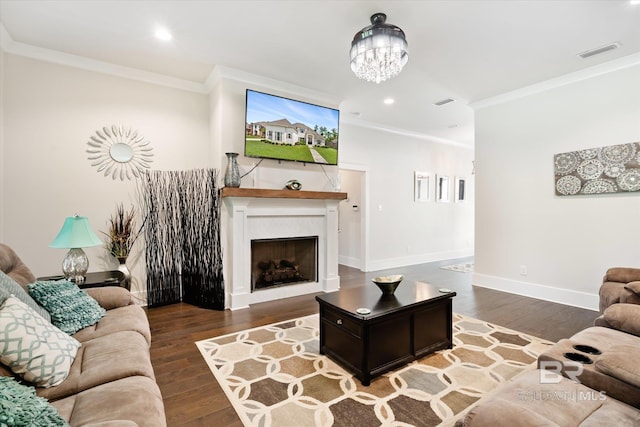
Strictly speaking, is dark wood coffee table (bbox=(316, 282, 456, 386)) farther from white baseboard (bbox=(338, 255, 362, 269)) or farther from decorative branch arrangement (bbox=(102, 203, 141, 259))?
white baseboard (bbox=(338, 255, 362, 269))

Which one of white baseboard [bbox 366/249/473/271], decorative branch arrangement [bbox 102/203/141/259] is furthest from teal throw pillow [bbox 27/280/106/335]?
white baseboard [bbox 366/249/473/271]

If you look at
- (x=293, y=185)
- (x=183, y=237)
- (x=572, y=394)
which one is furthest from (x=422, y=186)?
(x=572, y=394)

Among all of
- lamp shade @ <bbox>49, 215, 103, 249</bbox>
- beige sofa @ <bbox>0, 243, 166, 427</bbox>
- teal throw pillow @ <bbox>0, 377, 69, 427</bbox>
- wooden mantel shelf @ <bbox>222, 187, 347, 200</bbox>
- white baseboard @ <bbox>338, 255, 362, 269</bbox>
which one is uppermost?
wooden mantel shelf @ <bbox>222, 187, 347, 200</bbox>

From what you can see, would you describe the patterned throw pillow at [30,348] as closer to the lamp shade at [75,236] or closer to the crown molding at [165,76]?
the lamp shade at [75,236]

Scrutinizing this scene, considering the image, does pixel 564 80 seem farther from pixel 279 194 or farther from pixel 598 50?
pixel 279 194

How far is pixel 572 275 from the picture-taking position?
3869mm

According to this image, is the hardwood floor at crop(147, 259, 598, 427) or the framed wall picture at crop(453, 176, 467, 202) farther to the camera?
the framed wall picture at crop(453, 176, 467, 202)

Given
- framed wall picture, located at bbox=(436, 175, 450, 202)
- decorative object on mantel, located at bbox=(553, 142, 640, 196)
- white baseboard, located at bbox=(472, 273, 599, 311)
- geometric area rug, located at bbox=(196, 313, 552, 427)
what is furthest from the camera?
framed wall picture, located at bbox=(436, 175, 450, 202)

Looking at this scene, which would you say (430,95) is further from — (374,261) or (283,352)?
(283,352)

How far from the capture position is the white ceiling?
8.51ft

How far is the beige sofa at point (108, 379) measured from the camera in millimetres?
1137

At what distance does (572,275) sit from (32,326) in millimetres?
5194

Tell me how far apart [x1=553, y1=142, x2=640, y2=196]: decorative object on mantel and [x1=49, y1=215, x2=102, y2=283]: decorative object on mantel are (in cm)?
530

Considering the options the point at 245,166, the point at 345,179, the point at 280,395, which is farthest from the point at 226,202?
the point at 345,179
